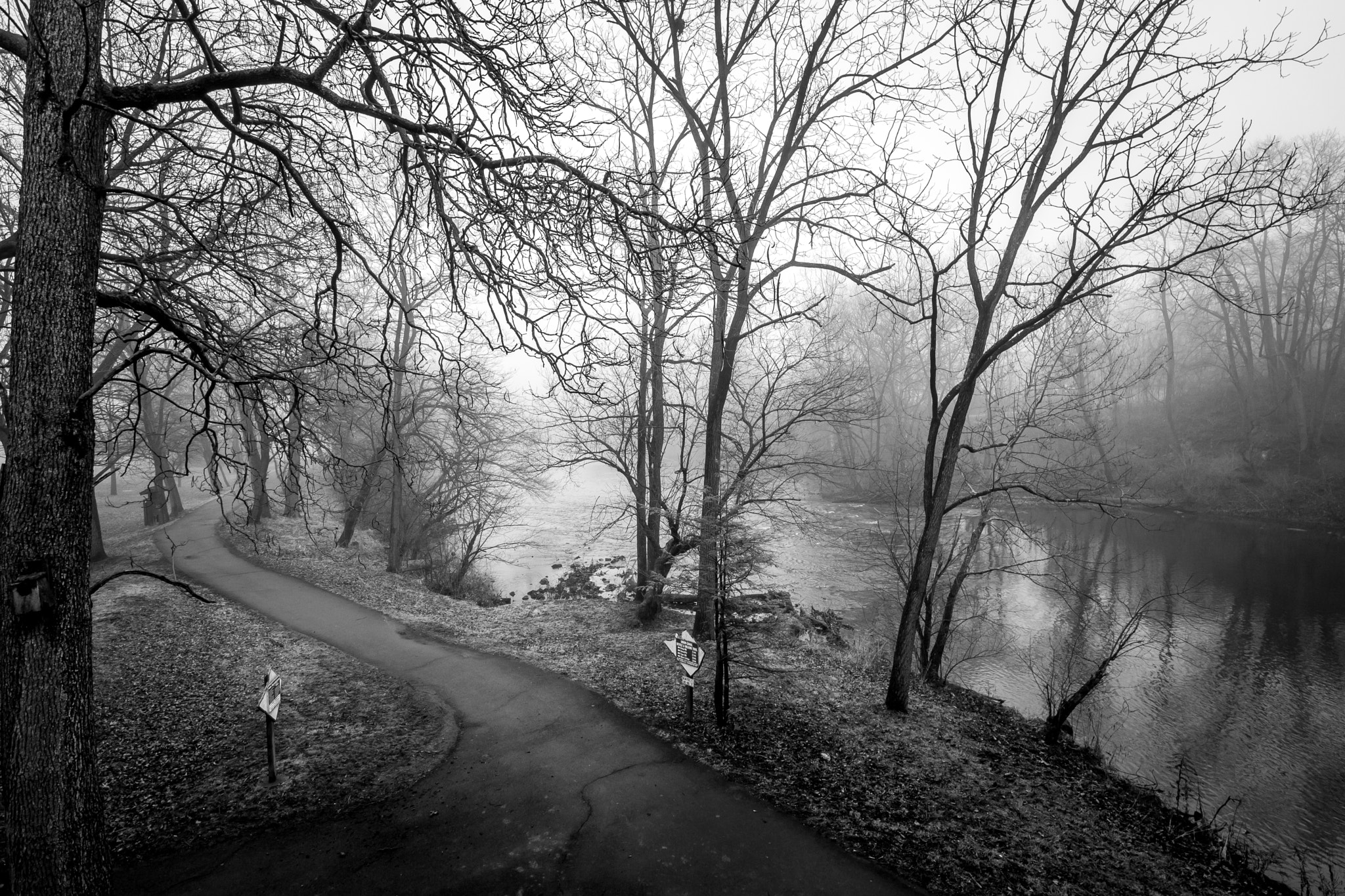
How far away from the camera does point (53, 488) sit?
3.63m

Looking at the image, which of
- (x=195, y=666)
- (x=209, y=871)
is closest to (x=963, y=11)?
(x=209, y=871)

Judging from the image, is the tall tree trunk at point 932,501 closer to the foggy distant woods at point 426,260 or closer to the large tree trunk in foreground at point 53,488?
the foggy distant woods at point 426,260

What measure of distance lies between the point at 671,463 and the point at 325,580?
35126 mm

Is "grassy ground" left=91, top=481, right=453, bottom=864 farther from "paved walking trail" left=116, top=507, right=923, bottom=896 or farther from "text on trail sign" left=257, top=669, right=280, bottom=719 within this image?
"text on trail sign" left=257, top=669, right=280, bottom=719

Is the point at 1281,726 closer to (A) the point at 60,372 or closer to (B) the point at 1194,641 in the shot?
(B) the point at 1194,641

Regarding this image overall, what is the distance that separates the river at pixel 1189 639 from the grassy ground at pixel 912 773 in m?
1.38

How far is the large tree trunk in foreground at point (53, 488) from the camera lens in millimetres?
3555

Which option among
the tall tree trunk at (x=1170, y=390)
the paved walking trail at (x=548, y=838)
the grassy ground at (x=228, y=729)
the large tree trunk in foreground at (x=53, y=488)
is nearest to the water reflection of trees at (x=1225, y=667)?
the paved walking trail at (x=548, y=838)

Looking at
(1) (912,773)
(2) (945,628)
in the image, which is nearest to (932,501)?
(1) (912,773)

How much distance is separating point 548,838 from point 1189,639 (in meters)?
15.7

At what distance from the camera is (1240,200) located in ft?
22.0

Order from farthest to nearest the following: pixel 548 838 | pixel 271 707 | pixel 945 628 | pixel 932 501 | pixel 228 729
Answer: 1. pixel 945 628
2. pixel 932 501
3. pixel 228 729
4. pixel 271 707
5. pixel 548 838

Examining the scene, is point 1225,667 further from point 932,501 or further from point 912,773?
point 912,773

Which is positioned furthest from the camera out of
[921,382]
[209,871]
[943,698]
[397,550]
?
[921,382]
